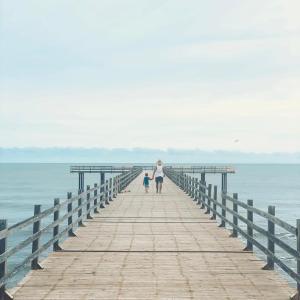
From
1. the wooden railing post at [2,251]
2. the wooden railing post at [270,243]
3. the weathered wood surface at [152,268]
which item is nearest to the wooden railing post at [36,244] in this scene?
the weathered wood surface at [152,268]

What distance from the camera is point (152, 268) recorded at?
10.5 m

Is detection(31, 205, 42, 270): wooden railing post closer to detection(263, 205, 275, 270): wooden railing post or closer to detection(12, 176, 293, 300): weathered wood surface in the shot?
detection(12, 176, 293, 300): weathered wood surface

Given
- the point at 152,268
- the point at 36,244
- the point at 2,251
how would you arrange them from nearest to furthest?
the point at 2,251
the point at 36,244
the point at 152,268

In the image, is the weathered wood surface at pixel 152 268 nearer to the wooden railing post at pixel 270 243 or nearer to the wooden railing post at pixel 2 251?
the wooden railing post at pixel 270 243

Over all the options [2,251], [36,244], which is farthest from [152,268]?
[2,251]

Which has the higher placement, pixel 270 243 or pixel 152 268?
pixel 270 243

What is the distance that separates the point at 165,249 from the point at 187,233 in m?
2.99

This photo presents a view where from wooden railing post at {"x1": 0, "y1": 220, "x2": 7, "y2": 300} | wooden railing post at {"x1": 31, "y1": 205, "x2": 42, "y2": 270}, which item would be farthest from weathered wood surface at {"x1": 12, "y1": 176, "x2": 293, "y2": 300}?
wooden railing post at {"x1": 0, "y1": 220, "x2": 7, "y2": 300}

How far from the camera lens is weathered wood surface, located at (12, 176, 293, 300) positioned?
8.59 meters

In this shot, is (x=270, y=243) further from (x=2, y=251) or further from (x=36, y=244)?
(x=2, y=251)

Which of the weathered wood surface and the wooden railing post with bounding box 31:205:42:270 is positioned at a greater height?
the wooden railing post with bounding box 31:205:42:270

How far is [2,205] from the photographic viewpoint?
92.5 m

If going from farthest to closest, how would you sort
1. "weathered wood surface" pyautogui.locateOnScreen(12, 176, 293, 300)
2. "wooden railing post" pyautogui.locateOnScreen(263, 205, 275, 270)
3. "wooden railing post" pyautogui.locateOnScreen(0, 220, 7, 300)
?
1. "wooden railing post" pyautogui.locateOnScreen(263, 205, 275, 270)
2. "weathered wood surface" pyautogui.locateOnScreen(12, 176, 293, 300)
3. "wooden railing post" pyautogui.locateOnScreen(0, 220, 7, 300)

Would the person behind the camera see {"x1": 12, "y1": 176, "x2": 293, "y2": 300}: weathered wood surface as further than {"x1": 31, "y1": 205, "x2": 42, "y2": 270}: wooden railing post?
No
